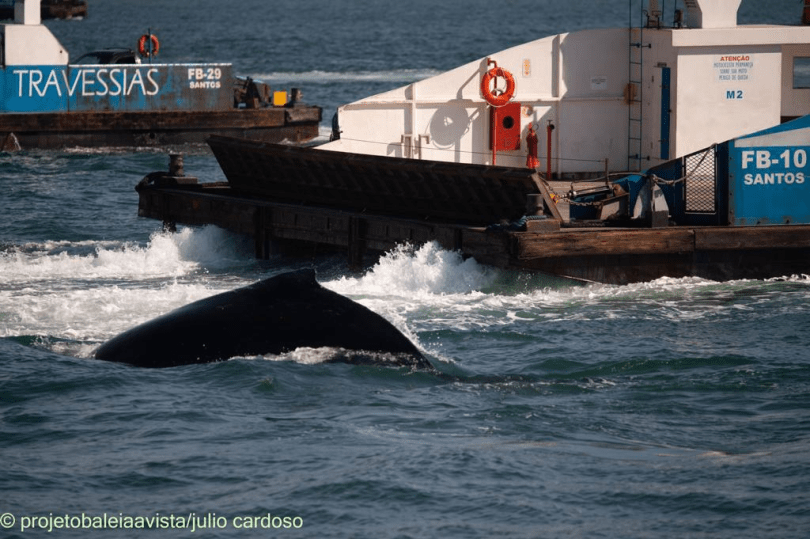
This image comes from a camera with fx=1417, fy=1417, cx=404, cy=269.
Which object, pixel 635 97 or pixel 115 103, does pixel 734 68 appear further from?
pixel 115 103

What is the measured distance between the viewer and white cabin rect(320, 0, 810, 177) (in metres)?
22.1

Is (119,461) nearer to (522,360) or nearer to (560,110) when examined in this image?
(522,360)

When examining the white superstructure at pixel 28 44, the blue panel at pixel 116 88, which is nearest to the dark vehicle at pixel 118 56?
the blue panel at pixel 116 88

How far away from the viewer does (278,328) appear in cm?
1233

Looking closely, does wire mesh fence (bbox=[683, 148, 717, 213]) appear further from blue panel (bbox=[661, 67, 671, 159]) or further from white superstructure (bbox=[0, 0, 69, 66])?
white superstructure (bbox=[0, 0, 69, 66])

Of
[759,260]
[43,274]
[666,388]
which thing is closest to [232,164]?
[43,274]

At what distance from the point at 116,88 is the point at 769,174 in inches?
902

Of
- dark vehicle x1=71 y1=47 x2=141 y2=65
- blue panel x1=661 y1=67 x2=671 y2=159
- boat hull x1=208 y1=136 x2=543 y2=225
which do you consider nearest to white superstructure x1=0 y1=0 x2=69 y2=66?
dark vehicle x1=71 y1=47 x2=141 y2=65

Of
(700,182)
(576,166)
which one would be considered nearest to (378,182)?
(576,166)

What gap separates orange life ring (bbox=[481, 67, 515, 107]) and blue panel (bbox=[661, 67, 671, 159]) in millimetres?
2395

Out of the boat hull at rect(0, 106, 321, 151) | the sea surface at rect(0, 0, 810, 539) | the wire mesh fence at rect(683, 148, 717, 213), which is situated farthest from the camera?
the boat hull at rect(0, 106, 321, 151)

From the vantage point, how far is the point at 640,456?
37.3 feet

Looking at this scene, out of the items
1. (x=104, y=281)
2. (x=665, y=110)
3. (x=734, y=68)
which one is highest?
(x=734, y=68)

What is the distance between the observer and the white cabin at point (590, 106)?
2214 cm
